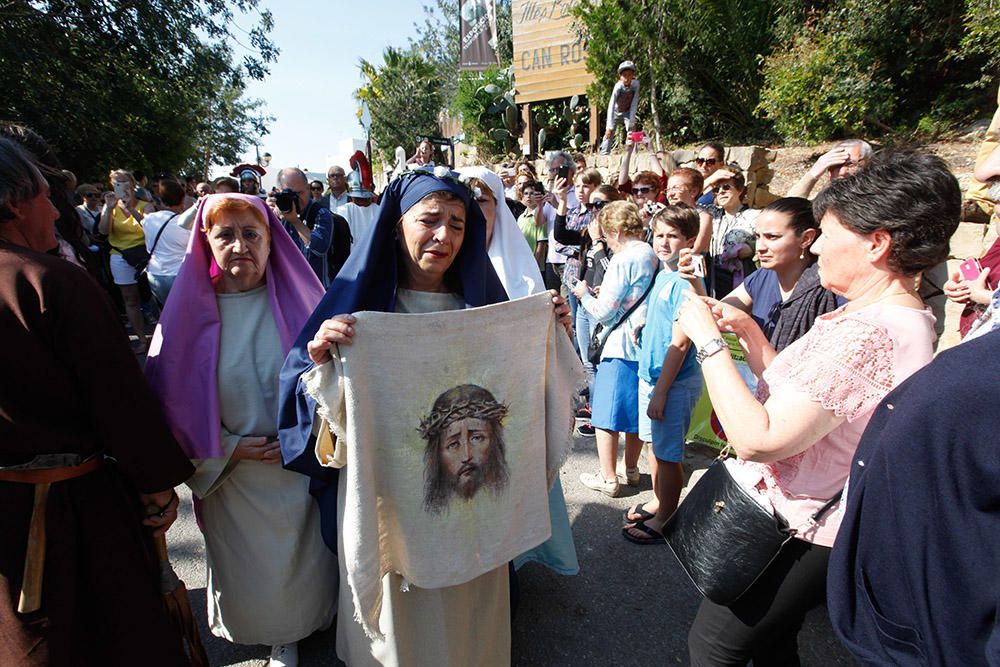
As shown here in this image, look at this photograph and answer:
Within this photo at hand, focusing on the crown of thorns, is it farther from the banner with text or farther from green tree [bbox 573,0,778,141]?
the banner with text

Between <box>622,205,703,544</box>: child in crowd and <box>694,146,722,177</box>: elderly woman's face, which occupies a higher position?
<box>694,146,722,177</box>: elderly woman's face

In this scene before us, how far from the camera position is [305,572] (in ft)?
6.81

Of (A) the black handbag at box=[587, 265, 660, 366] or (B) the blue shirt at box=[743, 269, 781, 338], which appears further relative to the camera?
(A) the black handbag at box=[587, 265, 660, 366]

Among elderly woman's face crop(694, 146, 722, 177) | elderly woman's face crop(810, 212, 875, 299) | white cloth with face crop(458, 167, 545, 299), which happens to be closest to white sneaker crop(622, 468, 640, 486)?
white cloth with face crop(458, 167, 545, 299)

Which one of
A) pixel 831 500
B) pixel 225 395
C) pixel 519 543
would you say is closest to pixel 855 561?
pixel 831 500

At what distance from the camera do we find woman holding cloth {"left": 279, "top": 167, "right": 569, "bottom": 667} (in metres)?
1.70

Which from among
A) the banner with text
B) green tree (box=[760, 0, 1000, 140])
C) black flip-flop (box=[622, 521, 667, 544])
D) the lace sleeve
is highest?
the banner with text

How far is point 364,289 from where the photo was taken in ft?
5.49

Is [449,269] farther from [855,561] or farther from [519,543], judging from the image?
[855,561]

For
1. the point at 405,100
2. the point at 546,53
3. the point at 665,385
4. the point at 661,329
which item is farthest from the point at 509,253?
the point at 405,100

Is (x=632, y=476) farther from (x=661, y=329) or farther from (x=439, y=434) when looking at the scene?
(x=439, y=434)

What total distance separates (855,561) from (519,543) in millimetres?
1019

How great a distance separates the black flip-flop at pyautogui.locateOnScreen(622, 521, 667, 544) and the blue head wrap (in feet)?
6.11

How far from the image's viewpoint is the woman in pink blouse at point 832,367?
4.08 ft
